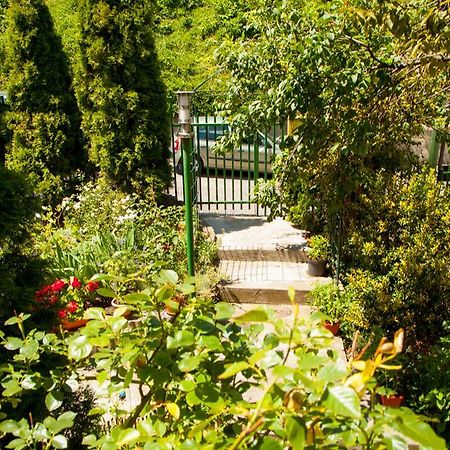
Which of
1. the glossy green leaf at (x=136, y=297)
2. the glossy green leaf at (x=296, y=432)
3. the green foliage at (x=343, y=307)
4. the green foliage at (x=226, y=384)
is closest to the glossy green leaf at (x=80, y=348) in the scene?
the green foliage at (x=226, y=384)

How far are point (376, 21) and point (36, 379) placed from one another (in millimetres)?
2603

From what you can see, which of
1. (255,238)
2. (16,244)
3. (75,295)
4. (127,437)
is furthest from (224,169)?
(127,437)

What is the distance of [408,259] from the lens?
397 centimetres

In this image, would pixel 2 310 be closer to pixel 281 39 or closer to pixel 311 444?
pixel 311 444

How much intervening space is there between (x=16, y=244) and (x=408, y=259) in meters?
2.93

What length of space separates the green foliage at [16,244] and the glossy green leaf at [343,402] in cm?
234

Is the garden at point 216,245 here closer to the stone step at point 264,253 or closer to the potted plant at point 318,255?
the potted plant at point 318,255

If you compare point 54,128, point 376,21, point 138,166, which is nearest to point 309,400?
point 376,21

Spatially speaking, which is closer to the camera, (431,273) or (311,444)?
(311,444)

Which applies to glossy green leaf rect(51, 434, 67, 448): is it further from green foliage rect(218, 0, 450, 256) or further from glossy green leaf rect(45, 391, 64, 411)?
green foliage rect(218, 0, 450, 256)

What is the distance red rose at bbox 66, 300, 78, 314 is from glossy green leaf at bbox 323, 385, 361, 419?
4093 mm

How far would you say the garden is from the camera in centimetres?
128

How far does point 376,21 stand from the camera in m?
2.89

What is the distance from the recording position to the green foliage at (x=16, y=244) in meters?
2.87
